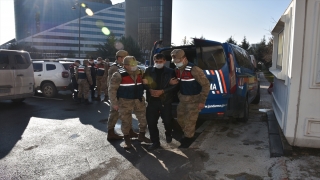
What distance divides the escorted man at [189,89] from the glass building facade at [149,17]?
7637 cm

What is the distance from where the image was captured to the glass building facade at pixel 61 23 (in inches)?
3816

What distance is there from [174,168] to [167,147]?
1.05 m

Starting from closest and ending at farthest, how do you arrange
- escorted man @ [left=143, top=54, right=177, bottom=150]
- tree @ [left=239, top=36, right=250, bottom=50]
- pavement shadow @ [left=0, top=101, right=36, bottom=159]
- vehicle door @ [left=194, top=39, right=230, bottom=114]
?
escorted man @ [left=143, top=54, right=177, bottom=150] → pavement shadow @ [left=0, top=101, right=36, bottom=159] → vehicle door @ [left=194, top=39, right=230, bottom=114] → tree @ [left=239, top=36, right=250, bottom=50]

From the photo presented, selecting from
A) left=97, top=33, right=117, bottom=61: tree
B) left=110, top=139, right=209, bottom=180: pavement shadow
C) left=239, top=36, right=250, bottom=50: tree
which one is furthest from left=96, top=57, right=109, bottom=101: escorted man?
left=97, top=33, right=117, bottom=61: tree

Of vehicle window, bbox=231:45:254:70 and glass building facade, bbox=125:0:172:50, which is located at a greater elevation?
glass building facade, bbox=125:0:172:50

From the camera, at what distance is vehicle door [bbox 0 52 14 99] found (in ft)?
27.5

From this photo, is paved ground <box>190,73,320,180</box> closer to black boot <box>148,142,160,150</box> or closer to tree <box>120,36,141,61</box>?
black boot <box>148,142,160,150</box>

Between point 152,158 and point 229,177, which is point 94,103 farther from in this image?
point 229,177

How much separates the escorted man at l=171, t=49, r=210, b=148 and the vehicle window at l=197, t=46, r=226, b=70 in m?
0.85

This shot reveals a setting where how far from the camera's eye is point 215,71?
5293 mm

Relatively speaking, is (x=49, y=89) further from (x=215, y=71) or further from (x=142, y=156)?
(x=215, y=71)

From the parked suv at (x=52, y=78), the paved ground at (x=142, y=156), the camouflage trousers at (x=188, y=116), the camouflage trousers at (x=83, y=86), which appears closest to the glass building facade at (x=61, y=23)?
the parked suv at (x=52, y=78)

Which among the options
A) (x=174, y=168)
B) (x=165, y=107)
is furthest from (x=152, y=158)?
(x=165, y=107)

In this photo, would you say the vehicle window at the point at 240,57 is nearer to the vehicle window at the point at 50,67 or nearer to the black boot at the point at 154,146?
the black boot at the point at 154,146
